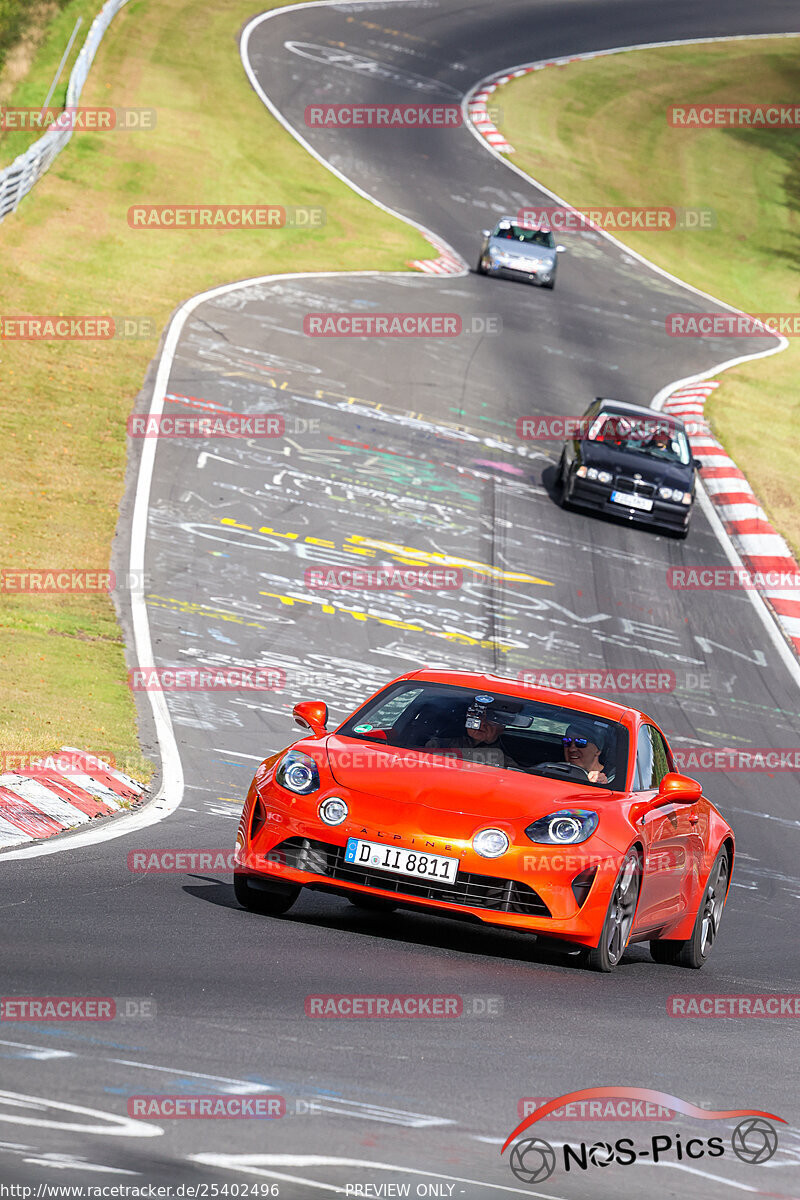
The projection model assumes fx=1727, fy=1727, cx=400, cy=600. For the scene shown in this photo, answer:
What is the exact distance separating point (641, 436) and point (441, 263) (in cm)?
1483

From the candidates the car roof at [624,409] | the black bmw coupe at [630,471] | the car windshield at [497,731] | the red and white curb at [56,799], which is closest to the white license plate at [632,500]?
the black bmw coupe at [630,471]

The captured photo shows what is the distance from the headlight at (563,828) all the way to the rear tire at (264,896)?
4.26 ft

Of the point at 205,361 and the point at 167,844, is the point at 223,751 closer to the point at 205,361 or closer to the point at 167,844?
the point at 167,844

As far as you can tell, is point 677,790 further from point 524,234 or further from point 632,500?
point 524,234

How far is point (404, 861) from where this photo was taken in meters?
8.00

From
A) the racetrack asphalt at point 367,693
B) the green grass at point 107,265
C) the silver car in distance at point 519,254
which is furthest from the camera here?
the silver car in distance at point 519,254

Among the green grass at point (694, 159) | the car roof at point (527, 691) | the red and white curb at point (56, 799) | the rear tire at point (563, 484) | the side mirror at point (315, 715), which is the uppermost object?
the car roof at point (527, 691)

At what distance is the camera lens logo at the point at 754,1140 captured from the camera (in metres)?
6.01

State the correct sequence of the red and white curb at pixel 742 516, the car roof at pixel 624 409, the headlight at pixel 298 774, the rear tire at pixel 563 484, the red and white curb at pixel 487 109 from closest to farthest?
1. the headlight at pixel 298 774
2. the red and white curb at pixel 742 516
3. the rear tire at pixel 563 484
4. the car roof at pixel 624 409
5. the red and white curb at pixel 487 109

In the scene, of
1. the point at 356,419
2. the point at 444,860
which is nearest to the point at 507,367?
the point at 356,419

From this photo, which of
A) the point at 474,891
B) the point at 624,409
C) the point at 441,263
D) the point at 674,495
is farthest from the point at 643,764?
the point at 441,263

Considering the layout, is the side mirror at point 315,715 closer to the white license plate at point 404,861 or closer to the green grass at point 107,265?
the white license plate at point 404,861

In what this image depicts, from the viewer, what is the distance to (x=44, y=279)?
31344 millimetres

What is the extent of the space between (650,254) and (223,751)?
118 feet
